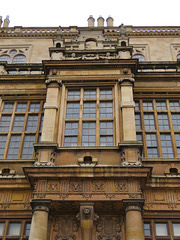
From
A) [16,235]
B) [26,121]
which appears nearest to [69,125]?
[26,121]

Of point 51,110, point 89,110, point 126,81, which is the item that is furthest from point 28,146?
point 126,81

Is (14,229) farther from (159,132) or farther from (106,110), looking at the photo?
(159,132)

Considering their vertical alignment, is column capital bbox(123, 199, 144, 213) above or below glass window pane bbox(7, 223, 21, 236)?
above

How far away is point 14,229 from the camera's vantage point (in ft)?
46.2

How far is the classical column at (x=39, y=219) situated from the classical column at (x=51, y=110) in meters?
2.89

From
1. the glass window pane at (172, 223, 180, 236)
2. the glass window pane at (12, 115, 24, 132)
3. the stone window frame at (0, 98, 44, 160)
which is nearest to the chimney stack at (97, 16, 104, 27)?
the stone window frame at (0, 98, 44, 160)

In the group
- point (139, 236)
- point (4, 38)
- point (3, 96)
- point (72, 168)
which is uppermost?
point (4, 38)

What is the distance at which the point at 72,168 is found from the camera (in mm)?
13680

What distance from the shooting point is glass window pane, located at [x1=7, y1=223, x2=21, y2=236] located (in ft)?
45.7

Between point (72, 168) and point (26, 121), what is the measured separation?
510 centimetres

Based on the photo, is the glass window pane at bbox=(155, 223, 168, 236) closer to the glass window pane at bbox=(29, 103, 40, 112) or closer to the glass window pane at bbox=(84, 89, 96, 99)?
the glass window pane at bbox=(84, 89, 96, 99)

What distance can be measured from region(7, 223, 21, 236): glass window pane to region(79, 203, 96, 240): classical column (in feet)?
9.04

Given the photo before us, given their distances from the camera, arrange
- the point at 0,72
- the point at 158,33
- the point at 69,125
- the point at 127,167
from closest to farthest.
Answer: the point at 127,167, the point at 69,125, the point at 0,72, the point at 158,33

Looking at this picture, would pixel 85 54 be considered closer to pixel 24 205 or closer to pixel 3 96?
pixel 3 96
